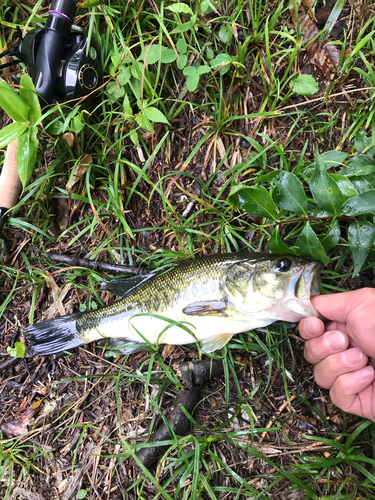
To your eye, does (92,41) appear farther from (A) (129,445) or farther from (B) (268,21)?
(A) (129,445)

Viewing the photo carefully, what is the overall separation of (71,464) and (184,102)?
3582mm

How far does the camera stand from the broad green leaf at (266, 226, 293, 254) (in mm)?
2334

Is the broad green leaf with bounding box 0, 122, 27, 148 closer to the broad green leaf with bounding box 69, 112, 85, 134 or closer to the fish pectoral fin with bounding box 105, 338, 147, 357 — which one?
the broad green leaf with bounding box 69, 112, 85, 134

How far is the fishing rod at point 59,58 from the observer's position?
2636mm

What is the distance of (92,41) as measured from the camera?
296 cm

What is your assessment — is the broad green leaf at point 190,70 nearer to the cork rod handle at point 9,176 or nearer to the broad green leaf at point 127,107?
the broad green leaf at point 127,107

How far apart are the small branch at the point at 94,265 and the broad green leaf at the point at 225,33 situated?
225cm

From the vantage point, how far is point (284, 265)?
242 cm

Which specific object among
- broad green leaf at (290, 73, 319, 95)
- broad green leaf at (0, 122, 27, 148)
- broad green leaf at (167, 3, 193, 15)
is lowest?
broad green leaf at (290, 73, 319, 95)

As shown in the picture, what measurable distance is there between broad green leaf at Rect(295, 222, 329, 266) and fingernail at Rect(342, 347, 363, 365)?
74cm

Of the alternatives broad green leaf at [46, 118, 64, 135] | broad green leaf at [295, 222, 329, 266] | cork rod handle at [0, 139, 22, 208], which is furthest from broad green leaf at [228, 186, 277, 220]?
cork rod handle at [0, 139, 22, 208]

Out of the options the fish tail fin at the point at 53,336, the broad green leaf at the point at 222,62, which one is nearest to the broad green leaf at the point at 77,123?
the broad green leaf at the point at 222,62

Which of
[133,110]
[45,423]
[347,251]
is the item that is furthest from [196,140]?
[45,423]

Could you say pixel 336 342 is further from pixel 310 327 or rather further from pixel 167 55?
pixel 167 55
